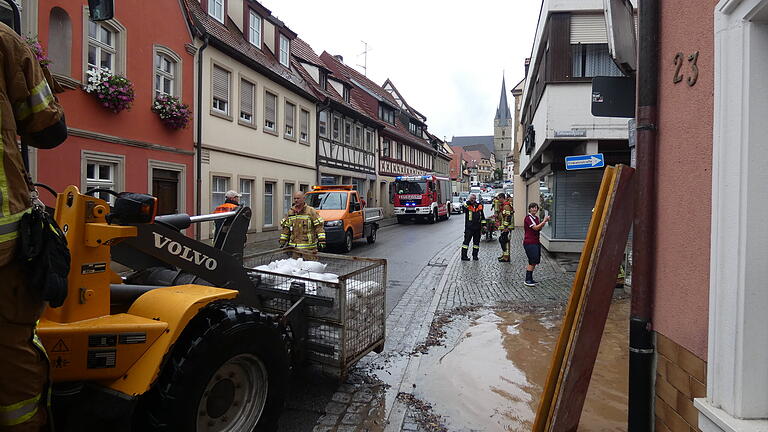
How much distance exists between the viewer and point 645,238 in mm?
2648

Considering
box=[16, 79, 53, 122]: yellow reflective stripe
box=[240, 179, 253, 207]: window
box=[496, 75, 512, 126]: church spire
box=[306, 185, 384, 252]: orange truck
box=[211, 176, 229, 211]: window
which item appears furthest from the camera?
box=[496, 75, 512, 126]: church spire

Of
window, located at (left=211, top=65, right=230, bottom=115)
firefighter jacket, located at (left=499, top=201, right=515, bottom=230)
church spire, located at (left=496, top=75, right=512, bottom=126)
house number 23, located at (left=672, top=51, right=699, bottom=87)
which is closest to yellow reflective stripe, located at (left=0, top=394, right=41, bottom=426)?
house number 23, located at (left=672, top=51, right=699, bottom=87)

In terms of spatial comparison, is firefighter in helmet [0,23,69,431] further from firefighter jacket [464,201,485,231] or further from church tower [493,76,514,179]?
church tower [493,76,514,179]

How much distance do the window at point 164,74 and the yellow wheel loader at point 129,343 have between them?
12.1 m

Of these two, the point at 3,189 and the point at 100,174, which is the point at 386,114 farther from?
the point at 3,189

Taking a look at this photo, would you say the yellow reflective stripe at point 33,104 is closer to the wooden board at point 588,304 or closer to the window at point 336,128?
the wooden board at point 588,304

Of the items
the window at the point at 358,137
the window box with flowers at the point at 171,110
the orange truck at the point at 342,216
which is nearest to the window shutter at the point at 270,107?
the orange truck at the point at 342,216

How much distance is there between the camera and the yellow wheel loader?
2396mm

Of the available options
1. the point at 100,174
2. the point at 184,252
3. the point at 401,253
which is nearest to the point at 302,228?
the point at 184,252

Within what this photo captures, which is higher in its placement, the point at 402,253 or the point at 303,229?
the point at 303,229

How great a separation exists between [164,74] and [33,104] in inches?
514

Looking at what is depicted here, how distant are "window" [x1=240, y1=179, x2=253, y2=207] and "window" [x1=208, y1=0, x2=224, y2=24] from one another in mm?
5861

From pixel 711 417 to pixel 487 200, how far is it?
160ft

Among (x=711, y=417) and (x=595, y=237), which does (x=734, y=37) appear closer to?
(x=595, y=237)
